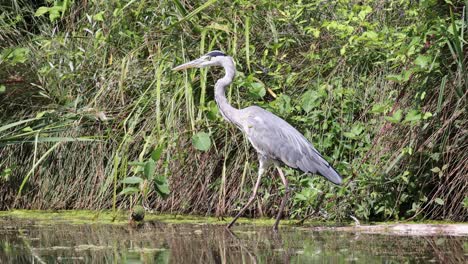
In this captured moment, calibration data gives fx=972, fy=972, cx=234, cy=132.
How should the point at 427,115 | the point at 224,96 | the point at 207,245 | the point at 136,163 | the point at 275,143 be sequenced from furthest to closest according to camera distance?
the point at 224,96 → the point at 136,163 → the point at 275,143 → the point at 427,115 → the point at 207,245

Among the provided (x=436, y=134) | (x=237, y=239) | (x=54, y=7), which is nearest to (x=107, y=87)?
(x=54, y=7)

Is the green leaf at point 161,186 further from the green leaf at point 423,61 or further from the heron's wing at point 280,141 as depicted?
the green leaf at point 423,61

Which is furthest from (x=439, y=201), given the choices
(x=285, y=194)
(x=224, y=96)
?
(x=224, y=96)

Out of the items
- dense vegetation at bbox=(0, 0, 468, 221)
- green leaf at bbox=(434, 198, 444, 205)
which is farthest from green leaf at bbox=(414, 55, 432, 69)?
green leaf at bbox=(434, 198, 444, 205)

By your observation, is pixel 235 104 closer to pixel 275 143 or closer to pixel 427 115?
pixel 275 143

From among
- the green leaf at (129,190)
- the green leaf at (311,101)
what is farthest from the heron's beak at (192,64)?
the green leaf at (129,190)

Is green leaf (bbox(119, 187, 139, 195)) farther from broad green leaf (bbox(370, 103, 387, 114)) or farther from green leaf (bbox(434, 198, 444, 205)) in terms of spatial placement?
green leaf (bbox(434, 198, 444, 205))

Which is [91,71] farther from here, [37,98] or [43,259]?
[43,259]

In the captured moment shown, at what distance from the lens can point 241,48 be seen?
7.94 meters

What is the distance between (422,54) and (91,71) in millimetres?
2825

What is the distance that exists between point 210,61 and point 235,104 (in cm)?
56

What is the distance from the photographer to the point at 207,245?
236 inches

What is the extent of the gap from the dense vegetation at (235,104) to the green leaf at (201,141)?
0.03ft

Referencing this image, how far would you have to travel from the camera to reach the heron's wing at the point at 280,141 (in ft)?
22.2
